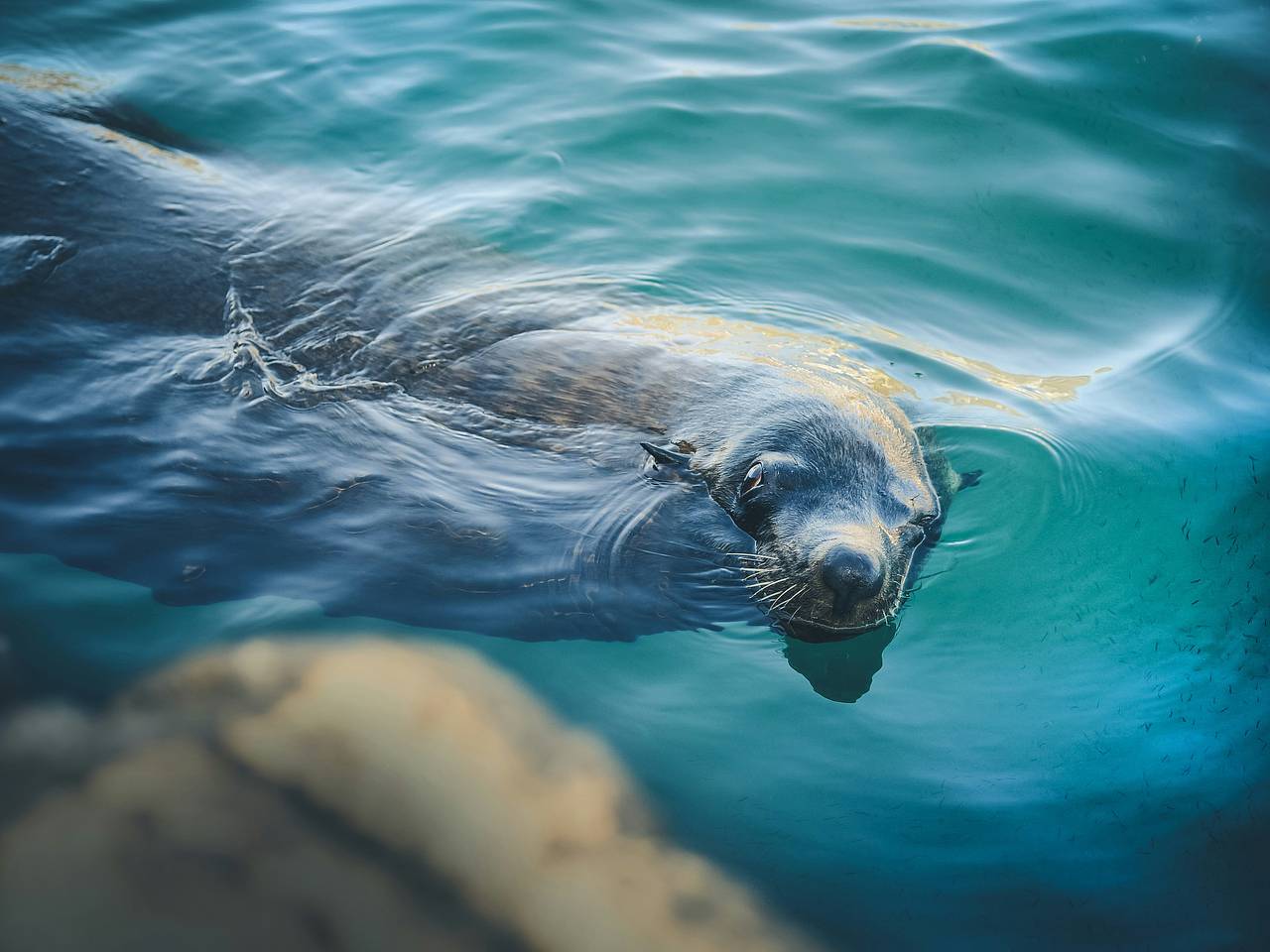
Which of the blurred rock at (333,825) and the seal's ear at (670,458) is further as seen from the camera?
Result: the seal's ear at (670,458)

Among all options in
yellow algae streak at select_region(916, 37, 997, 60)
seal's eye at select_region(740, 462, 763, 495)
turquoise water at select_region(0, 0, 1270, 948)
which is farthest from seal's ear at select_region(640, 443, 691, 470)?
yellow algae streak at select_region(916, 37, 997, 60)

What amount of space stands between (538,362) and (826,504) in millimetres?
1407

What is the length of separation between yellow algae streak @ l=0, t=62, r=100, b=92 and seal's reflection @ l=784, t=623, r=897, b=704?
563 cm

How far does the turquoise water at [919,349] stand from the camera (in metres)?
3.26

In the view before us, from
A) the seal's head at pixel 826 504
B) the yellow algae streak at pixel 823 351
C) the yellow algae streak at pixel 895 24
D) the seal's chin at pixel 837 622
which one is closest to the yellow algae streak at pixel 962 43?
the yellow algae streak at pixel 895 24

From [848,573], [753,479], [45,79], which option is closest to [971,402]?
[753,479]

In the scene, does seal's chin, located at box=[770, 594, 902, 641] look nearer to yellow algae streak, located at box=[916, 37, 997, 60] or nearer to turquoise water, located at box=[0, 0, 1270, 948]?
turquoise water, located at box=[0, 0, 1270, 948]

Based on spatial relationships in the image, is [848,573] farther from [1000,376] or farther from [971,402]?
[1000,376]

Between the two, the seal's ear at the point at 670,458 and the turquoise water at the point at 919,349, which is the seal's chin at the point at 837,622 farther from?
the seal's ear at the point at 670,458

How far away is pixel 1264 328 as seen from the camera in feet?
19.2

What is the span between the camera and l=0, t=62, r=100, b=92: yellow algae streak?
649 cm

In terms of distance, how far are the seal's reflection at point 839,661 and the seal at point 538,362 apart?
0.09 m

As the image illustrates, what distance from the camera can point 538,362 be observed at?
4512 mm

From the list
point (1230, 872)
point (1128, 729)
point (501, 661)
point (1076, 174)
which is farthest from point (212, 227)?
point (1076, 174)
